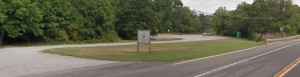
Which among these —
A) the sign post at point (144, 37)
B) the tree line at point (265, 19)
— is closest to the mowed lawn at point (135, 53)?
the sign post at point (144, 37)

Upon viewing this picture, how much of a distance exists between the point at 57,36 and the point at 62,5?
372cm

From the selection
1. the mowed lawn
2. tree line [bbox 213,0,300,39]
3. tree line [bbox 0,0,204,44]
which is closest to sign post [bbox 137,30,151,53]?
the mowed lawn

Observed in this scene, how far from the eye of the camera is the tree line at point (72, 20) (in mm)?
43812

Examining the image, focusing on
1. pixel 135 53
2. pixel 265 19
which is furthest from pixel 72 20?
pixel 265 19

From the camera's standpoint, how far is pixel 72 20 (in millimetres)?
56000

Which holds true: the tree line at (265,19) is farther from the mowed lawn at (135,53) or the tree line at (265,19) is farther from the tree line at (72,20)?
the mowed lawn at (135,53)

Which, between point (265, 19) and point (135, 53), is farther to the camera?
point (265, 19)

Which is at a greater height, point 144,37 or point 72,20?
point 72,20

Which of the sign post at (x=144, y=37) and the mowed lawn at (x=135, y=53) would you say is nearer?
the mowed lawn at (x=135, y=53)

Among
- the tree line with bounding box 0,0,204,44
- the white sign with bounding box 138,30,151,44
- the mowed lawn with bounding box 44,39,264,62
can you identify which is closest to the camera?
the mowed lawn with bounding box 44,39,264,62

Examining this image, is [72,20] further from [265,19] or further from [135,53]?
[265,19]

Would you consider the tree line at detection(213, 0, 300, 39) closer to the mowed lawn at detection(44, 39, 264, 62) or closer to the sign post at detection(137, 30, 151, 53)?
the mowed lawn at detection(44, 39, 264, 62)

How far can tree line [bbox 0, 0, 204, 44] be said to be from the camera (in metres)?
43.8

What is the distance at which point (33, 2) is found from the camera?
4653 cm
